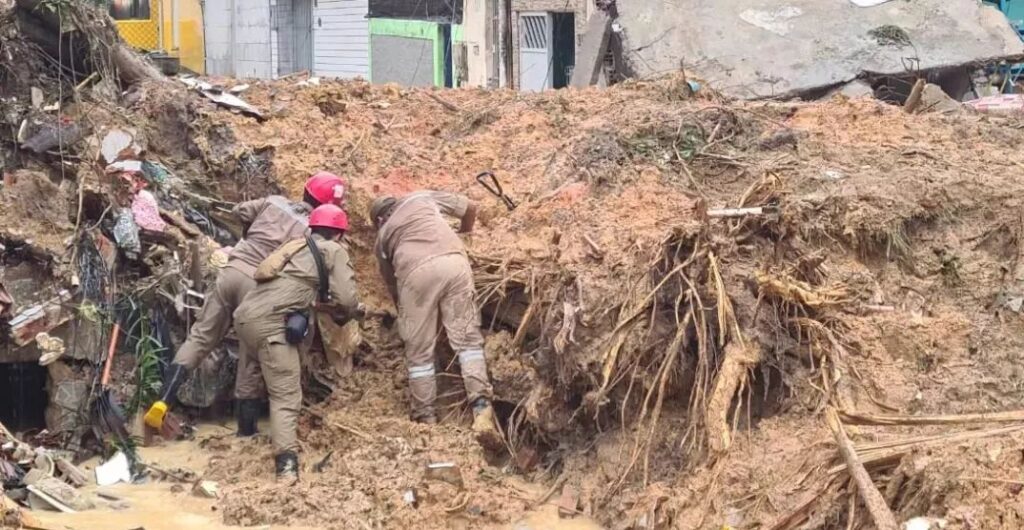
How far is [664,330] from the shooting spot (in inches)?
295

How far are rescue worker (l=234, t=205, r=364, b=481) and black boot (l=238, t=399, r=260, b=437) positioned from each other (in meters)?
0.45

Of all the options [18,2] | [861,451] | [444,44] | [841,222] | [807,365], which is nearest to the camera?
[861,451]

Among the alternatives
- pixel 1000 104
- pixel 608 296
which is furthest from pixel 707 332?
pixel 1000 104

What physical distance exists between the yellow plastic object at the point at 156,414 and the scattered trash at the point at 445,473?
73.5 inches

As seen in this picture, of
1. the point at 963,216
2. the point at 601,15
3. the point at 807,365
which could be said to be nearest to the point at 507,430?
the point at 807,365

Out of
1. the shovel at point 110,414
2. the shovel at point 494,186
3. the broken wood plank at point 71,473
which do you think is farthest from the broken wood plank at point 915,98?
the broken wood plank at point 71,473

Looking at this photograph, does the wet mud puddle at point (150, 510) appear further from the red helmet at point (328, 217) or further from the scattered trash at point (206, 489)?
the red helmet at point (328, 217)

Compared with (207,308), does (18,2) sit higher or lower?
higher

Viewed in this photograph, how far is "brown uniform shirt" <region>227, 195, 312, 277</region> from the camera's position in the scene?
27.5ft

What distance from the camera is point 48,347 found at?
8.34 m

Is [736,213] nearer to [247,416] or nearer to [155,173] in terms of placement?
[247,416]

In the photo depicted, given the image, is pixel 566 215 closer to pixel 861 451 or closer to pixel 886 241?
pixel 886 241

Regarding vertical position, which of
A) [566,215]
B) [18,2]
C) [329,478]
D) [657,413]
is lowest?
[329,478]

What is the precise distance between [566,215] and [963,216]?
2563 millimetres
